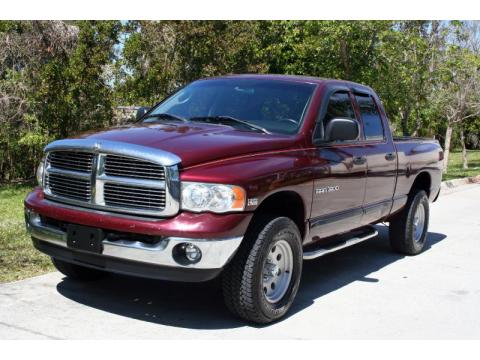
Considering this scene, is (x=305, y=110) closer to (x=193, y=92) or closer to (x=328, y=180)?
(x=328, y=180)

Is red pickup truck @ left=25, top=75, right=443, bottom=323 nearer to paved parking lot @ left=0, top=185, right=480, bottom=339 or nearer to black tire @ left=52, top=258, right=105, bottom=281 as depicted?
black tire @ left=52, top=258, right=105, bottom=281

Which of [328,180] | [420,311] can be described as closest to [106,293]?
[328,180]

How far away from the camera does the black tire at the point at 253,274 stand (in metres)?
4.90

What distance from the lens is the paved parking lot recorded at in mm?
4961

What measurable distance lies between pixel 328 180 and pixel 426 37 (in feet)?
37.6

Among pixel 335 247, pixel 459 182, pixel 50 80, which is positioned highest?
pixel 50 80

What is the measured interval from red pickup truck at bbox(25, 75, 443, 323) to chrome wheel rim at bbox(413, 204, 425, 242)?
5.13 ft

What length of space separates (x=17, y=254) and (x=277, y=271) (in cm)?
307

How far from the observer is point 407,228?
7938 millimetres

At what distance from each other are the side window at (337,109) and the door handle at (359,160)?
1.45 ft

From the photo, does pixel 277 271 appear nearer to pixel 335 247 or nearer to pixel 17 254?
→ pixel 335 247

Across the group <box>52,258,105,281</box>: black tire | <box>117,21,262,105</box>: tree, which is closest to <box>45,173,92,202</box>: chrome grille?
<box>52,258,105,281</box>: black tire

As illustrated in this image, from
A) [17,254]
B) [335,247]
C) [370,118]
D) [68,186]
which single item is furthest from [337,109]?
[17,254]

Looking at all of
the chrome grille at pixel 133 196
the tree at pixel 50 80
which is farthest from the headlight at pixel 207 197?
the tree at pixel 50 80
